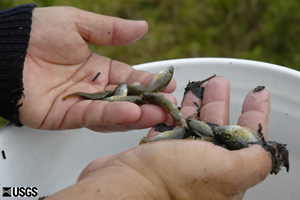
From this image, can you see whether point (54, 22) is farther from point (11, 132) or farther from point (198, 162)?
point (198, 162)

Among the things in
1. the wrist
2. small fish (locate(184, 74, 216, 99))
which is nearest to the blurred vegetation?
small fish (locate(184, 74, 216, 99))

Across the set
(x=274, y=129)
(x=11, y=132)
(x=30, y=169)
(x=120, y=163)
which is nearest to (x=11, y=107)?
(x=11, y=132)

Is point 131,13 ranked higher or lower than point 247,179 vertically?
higher

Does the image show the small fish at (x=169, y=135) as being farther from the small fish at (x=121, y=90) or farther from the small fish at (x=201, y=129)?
the small fish at (x=121, y=90)

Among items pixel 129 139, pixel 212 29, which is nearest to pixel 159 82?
pixel 129 139

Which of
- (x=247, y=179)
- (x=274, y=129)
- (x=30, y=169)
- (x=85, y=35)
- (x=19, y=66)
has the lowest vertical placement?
(x=30, y=169)

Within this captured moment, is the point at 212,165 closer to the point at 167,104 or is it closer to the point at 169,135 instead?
the point at 169,135

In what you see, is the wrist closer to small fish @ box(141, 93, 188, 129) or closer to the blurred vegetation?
small fish @ box(141, 93, 188, 129)
